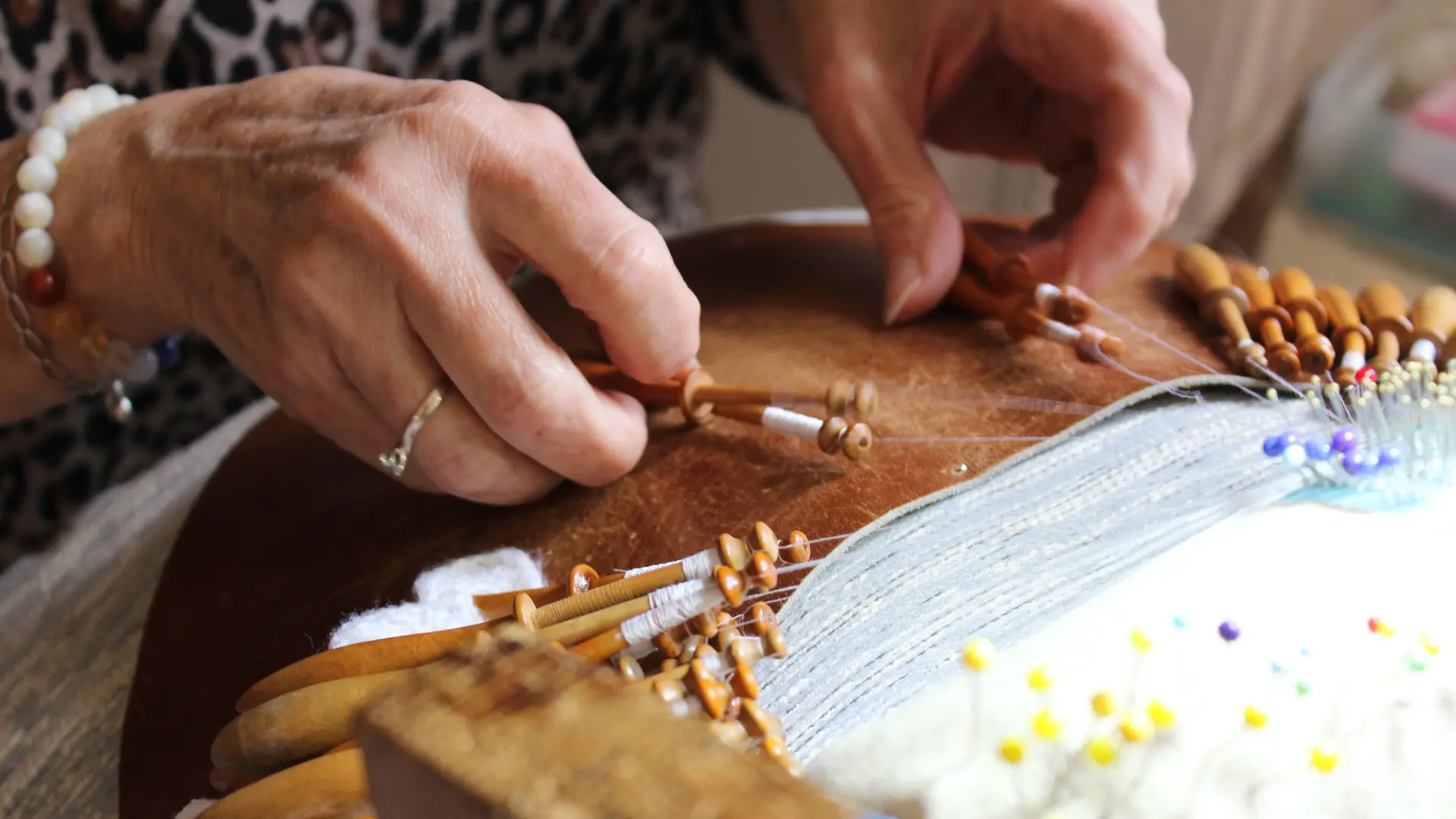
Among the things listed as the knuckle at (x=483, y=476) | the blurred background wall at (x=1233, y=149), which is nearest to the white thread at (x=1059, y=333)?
the knuckle at (x=483, y=476)

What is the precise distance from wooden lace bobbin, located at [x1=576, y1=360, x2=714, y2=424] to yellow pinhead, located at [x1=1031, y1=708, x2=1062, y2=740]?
26 cm

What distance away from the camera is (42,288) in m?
0.58

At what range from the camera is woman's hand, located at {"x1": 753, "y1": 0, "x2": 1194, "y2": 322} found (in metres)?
0.69

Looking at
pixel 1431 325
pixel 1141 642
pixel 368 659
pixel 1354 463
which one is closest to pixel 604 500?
pixel 368 659

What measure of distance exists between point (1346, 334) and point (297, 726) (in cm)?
62

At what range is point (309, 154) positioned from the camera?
51 cm

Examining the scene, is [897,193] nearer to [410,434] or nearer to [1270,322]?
[1270,322]

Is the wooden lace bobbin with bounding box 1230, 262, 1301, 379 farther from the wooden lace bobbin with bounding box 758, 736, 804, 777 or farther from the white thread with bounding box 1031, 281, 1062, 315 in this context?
the wooden lace bobbin with bounding box 758, 736, 804, 777

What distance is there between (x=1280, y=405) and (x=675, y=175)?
28.4 inches

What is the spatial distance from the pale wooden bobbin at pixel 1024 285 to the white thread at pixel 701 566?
327mm

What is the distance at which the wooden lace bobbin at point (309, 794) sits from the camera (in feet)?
1.16

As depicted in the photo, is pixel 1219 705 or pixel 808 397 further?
pixel 808 397

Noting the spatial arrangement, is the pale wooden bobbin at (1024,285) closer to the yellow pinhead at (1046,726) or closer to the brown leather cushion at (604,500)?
the brown leather cushion at (604,500)

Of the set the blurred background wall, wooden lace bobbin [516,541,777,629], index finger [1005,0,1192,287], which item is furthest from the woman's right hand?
the blurred background wall
